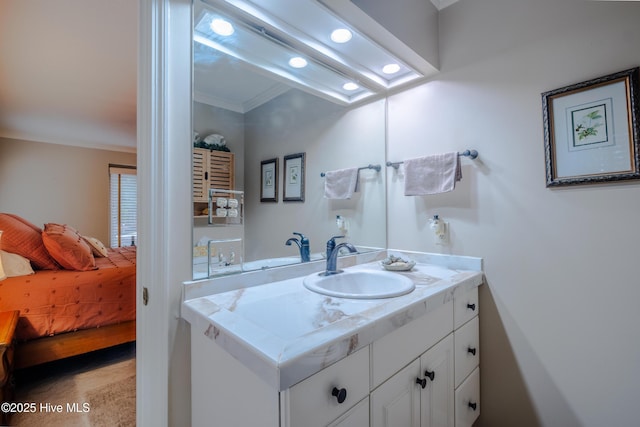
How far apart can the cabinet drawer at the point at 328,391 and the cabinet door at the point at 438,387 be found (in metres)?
0.35

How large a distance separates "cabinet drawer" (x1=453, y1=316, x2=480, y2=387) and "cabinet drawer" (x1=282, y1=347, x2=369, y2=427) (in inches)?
26.1


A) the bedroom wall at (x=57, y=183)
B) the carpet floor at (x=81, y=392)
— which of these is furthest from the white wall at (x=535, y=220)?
the bedroom wall at (x=57, y=183)

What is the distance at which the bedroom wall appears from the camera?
3.87 metres

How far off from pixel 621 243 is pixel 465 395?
90 centimetres

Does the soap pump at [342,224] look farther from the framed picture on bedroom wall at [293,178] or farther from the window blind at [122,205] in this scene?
A: the window blind at [122,205]

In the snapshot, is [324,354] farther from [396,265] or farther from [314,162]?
[314,162]

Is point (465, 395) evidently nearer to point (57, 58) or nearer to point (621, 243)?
point (621, 243)

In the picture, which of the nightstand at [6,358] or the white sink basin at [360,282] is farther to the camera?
the nightstand at [6,358]

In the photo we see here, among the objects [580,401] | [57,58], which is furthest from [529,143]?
[57,58]

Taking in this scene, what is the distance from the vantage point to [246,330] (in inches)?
27.6

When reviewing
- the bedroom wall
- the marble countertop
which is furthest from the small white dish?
the bedroom wall

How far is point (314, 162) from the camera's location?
1619 mm

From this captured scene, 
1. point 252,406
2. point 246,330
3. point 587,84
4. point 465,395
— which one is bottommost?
point 465,395

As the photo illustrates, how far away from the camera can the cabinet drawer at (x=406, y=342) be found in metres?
0.78
